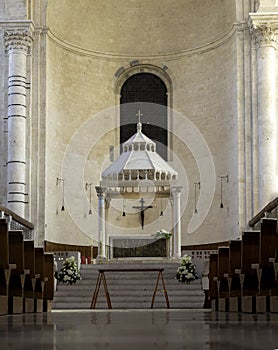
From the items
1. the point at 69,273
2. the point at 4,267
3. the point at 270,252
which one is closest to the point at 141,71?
the point at 69,273

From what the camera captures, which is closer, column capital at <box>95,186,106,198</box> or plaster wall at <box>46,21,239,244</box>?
column capital at <box>95,186,106,198</box>

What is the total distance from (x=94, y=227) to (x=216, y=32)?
315 inches

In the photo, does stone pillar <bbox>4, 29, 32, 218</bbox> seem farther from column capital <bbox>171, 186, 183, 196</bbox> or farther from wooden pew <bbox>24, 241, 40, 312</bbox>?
wooden pew <bbox>24, 241, 40, 312</bbox>

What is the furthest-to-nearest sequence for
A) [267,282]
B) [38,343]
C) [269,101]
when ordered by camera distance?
[269,101] → [267,282] → [38,343]

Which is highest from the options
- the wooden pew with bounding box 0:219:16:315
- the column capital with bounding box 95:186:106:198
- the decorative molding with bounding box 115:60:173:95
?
the decorative molding with bounding box 115:60:173:95

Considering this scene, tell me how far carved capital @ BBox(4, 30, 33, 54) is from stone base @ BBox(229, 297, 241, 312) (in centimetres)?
1490

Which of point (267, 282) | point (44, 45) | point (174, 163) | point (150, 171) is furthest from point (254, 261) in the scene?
point (174, 163)

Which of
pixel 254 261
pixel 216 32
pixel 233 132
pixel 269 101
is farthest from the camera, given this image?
pixel 216 32

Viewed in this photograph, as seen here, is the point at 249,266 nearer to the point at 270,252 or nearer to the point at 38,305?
the point at 270,252

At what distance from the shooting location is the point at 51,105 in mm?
24547

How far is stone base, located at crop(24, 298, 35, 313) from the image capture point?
9.44 meters

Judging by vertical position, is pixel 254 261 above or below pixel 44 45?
below

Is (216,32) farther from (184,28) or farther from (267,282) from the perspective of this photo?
(267,282)

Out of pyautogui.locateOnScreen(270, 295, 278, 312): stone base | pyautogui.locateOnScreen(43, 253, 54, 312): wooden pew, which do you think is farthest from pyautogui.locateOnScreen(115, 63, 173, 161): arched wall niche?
pyautogui.locateOnScreen(270, 295, 278, 312): stone base
